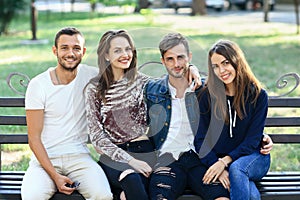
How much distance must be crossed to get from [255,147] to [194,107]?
1.58 feet

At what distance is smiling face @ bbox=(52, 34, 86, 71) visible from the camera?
408 centimetres

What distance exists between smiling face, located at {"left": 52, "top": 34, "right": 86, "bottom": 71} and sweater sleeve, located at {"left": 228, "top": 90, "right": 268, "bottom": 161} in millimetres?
1195

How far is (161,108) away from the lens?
13.6 ft

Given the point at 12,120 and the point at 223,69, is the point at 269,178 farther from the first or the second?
the point at 12,120

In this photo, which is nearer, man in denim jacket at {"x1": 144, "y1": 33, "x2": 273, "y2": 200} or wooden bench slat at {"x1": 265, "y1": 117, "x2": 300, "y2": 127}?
man in denim jacket at {"x1": 144, "y1": 33, "x2": 273, "y2": 200}

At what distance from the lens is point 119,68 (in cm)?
415

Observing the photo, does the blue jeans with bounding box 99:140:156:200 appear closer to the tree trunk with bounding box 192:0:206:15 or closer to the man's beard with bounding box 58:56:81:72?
the man's beard with bounding box 58:56:81:72

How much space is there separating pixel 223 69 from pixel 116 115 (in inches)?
30.7

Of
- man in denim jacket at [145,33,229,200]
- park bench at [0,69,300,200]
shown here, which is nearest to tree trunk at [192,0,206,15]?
park bench at [0,69,300,200]

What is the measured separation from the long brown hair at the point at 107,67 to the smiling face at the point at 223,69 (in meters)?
0.56

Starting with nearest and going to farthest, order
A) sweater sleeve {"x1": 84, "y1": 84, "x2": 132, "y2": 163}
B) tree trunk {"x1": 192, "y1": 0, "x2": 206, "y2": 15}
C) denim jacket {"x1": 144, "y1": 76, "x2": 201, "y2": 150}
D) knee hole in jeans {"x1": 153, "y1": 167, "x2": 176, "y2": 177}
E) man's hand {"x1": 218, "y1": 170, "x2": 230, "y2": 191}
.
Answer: man's hand {"x1": 218, "y1": 170, "x2": 230, "y2": 191}
knee hole in jeans {"x1": 153, "y1": 167, "x2": 176, "y2": 177}
sweater sleeve {"x1": 84, "y1": 84, "x2": 132, "y2": 163}
denim jacket {"x1": 144, "y1": 76, "x2": 201, "y2": 150}
tree trunk {"x1": 192, "y1": 0, "x2": 206, "y2": 15}

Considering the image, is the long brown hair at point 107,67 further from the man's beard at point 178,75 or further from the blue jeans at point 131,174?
the blue jeans at point 131,174

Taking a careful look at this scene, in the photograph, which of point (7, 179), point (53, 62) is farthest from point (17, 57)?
point (7, 179)

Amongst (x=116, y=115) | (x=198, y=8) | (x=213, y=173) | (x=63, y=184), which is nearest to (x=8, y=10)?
(x=198, y=8)
